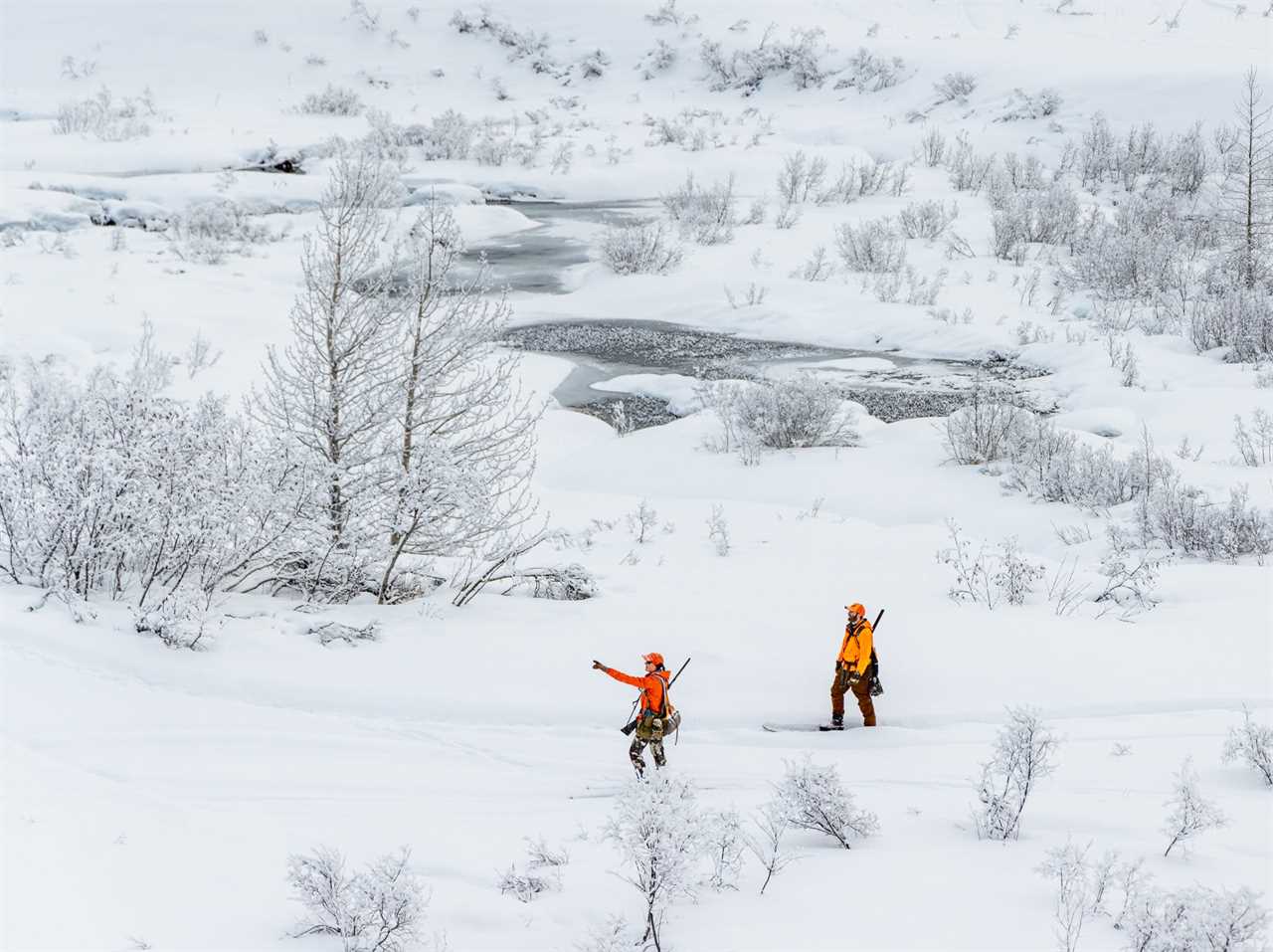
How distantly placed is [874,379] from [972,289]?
5.34 meters

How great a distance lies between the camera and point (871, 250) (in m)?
22.6

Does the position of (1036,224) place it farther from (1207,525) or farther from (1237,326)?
(1207,525)

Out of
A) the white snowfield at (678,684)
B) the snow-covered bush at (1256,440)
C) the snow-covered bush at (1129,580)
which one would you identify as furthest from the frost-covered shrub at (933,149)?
the snow-covered bush at (1129,580)

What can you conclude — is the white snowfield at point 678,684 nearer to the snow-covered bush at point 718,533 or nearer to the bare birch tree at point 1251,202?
the snow-covered bush at point 718,533

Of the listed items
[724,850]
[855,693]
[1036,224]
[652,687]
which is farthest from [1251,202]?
[724,850]

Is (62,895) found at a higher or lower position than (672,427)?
higher

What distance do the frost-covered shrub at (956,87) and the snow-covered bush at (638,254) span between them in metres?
16.6

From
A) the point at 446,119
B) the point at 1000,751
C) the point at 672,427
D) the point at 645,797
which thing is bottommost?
the point at 672,427

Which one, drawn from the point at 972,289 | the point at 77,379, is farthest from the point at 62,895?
the point at 972,289

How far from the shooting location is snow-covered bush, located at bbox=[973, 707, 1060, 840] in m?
5.45

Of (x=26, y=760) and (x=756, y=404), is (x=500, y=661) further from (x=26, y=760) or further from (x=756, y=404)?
(x=756, y=404)

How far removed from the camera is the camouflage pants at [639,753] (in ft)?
21.0

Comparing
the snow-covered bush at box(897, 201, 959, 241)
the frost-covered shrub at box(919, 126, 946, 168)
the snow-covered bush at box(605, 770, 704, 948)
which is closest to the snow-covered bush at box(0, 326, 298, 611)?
the snow-covered bush at box(605, 770, 704, 948)

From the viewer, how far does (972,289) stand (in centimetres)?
2128
